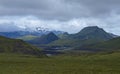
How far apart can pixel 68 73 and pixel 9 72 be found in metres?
26.6

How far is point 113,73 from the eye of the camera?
131 metres

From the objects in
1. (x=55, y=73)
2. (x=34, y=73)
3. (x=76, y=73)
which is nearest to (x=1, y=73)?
(x=34, y=73)

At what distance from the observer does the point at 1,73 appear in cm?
12331

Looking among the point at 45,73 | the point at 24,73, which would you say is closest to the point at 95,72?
the point at 45,73

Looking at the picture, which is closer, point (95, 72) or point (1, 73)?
point (1, 73)

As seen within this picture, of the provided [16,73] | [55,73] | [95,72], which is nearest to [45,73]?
[55,73]

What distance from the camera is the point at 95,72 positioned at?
5197 inches

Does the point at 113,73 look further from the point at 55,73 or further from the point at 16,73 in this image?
the point at 16,73

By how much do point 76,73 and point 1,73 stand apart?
33544 mm

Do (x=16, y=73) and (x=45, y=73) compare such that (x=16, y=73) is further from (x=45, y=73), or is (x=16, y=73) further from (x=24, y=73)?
(x=45, y=73)

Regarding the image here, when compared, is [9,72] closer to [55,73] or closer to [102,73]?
[55,73]

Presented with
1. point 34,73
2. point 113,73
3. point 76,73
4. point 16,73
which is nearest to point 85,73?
point 76,73

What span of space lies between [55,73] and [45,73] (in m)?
4.48

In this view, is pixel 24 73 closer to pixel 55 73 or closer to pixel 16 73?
pixel 16 73
